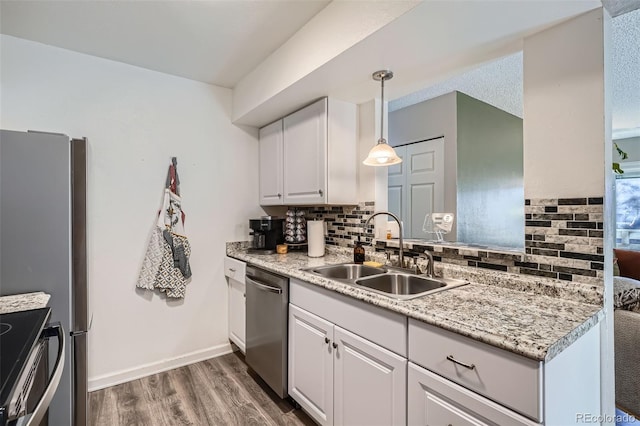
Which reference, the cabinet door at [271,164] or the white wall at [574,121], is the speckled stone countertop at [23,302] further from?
the white wall at [574,121]

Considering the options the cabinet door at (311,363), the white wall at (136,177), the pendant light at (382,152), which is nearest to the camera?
the cabinet door at (311,363)

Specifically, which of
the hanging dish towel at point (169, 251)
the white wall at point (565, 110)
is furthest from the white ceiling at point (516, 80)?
the hanging dish towel at point (169, 251)

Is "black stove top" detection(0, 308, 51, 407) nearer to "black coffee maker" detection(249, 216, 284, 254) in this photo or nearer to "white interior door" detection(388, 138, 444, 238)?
"black coffee maker" detection(249, 216, 284, 254)

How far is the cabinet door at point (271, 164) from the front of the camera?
2605mm

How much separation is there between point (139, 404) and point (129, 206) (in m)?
1.34

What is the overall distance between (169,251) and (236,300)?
0.66 metres

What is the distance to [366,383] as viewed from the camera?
1.37m

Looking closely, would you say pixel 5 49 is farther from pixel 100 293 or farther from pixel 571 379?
pixel 571 379

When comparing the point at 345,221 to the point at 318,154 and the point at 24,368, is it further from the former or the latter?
the point at 24,368

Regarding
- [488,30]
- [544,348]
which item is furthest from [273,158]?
[544,348]

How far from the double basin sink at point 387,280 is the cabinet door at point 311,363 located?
0.28m

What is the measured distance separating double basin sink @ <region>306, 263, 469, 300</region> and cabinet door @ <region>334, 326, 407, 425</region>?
11.3 inches

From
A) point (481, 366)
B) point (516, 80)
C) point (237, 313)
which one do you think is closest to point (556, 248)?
point (481, 366)

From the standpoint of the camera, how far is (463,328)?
986 millimetres
